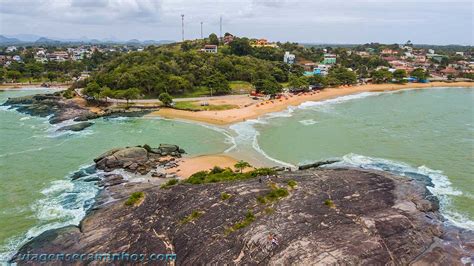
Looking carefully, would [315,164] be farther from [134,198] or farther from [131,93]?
[131,93]

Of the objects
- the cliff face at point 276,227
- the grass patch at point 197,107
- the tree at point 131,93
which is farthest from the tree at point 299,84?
the cliff face at point 276,227

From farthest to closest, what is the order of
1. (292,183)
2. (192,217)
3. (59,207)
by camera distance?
(59,207), (292,183), (192,217)

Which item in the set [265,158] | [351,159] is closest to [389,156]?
[351,159]

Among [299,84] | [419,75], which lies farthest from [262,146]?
[419,75]

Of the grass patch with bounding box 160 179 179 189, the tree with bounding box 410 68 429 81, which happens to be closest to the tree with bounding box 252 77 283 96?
the grass patch with bounding box 160 179 179 189

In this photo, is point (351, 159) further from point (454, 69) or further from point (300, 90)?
point (454, 69)

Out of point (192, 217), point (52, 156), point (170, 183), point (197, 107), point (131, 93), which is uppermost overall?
point (131, 93)
